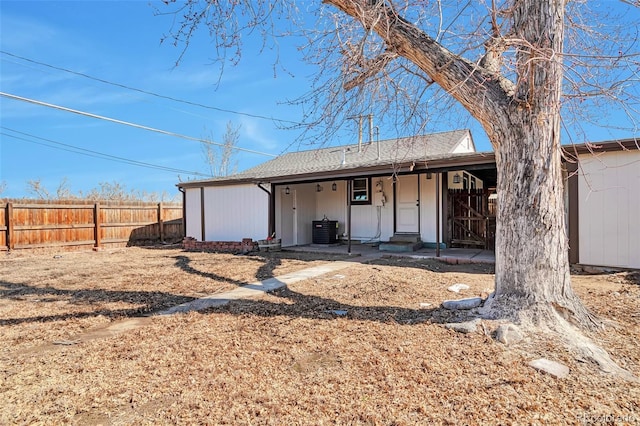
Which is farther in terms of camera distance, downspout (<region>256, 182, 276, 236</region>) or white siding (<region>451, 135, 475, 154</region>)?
white siding (<region>451, 135, 475, 154</region>)

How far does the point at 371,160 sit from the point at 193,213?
720 centimetres

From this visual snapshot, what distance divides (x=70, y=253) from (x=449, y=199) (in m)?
12.6

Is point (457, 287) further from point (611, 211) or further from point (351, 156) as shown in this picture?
point (351, 156)

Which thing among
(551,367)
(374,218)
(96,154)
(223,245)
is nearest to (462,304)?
(551,367)

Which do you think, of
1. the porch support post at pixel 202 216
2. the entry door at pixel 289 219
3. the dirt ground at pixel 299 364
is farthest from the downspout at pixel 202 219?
the dirt ground at pixel 299 364

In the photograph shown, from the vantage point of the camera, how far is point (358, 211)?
40.1ft

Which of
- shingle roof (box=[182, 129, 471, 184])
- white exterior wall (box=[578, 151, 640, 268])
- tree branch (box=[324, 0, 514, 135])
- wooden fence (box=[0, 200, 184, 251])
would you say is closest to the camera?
tree branch (box=[324, 0, 514, 135])

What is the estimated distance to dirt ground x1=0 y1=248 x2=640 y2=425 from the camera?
2.07 metres

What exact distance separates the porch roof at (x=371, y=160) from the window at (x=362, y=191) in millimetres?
757

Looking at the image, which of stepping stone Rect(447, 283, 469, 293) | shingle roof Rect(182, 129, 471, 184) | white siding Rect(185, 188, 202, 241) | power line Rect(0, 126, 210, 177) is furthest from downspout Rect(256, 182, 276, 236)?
power line Rect(0, 126, 210, 177)

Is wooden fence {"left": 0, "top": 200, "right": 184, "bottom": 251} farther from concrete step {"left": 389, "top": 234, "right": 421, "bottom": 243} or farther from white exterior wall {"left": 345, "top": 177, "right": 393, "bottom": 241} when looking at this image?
concrete step {"left": 389, "top": 234, "right": 421, "bottom": 243}

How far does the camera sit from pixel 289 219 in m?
12.1

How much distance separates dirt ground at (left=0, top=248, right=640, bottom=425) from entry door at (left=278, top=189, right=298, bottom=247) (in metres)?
6.73

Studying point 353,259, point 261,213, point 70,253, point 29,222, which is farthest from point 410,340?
point 29,222
